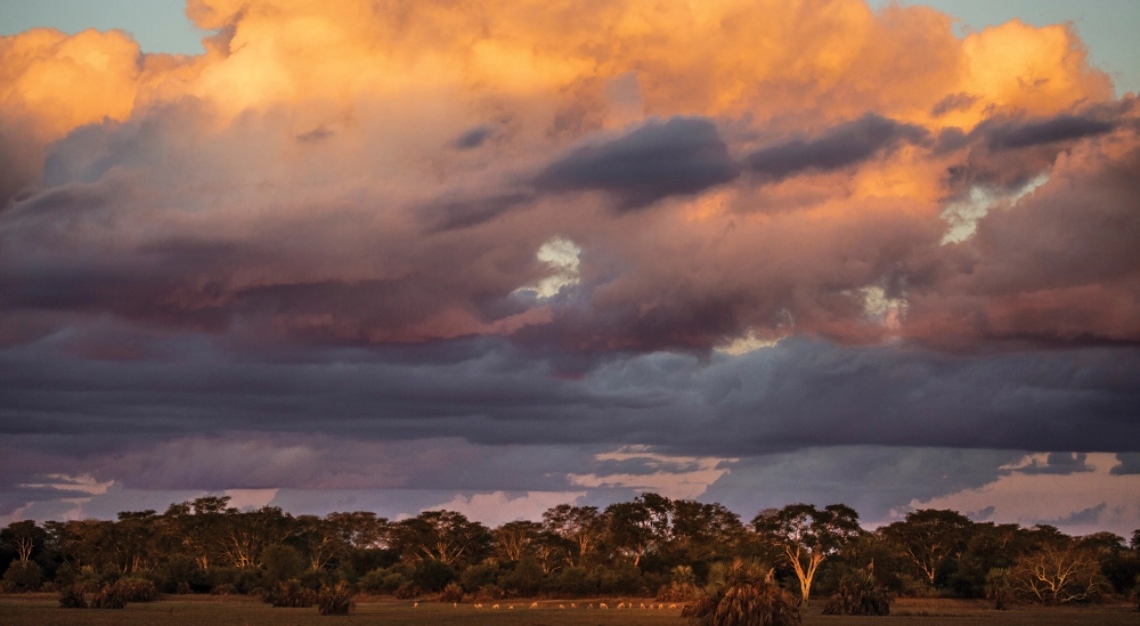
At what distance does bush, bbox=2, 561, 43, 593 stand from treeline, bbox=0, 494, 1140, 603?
0.57ft

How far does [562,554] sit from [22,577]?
69443 mm

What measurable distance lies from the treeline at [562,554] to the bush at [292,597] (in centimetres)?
84

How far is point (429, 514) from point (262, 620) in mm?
94017

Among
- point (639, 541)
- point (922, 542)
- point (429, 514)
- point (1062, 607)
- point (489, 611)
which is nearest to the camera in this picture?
point (489, 611)

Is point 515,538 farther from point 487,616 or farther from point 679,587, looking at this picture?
point 487,616

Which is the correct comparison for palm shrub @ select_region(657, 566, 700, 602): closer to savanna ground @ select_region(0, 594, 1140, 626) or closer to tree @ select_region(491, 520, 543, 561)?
savanna ground @ select_region(0, 594, 1140, 626)

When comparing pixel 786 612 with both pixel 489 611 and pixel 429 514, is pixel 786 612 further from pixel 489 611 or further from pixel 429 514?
pixel 429 514

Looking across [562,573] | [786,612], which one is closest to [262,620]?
[786,612]

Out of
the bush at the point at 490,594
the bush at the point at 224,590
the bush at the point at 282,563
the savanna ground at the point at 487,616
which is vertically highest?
the bush at the point at 282,563

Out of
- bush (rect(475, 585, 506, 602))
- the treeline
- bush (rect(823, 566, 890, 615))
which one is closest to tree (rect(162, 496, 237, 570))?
the treeline

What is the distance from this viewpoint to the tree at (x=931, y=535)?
167250 millimetres

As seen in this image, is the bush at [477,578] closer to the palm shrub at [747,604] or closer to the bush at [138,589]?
the bush at [138,589]

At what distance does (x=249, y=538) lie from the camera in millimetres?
184375

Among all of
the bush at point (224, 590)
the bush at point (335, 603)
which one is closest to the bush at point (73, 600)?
the bush at point (335, 603)
